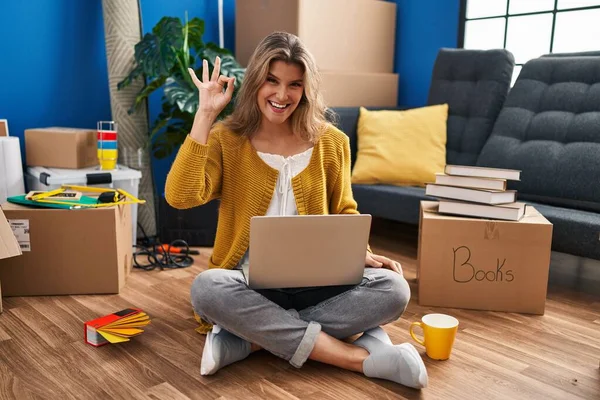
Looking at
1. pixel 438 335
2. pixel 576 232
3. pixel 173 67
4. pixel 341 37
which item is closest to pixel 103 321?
pixel 438 335

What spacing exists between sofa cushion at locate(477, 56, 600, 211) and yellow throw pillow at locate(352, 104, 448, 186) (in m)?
0.24

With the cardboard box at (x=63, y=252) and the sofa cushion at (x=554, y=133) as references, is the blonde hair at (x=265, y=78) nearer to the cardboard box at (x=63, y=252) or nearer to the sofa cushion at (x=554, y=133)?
the cardboard box at (x=63, y=252)

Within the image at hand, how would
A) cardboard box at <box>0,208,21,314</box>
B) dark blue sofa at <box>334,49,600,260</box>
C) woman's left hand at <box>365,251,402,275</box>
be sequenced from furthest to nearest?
dark blue sofa at <box>334,49,600,260</box>, cardboard box at <box>0,208,21,314</box>, woman's left hand at <box>365,251,402,275</box>

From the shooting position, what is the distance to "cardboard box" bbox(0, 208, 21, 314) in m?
1.89

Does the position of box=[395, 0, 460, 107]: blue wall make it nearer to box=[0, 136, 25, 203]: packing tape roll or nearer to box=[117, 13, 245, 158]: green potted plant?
box=[117, 13, 245, 158]: green potted plant

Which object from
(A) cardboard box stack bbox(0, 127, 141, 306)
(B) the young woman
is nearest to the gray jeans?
(B) the young woman

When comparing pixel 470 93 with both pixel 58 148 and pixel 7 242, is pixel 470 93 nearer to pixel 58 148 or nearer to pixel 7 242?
pixel 58 148

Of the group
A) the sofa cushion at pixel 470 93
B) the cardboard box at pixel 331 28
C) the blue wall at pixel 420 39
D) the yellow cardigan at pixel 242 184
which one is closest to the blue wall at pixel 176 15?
the cardboard box at pixel 331 28

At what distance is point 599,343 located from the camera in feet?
5.84

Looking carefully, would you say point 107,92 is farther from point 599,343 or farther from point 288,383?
point 599,343

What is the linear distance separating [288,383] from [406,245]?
5.21 feet

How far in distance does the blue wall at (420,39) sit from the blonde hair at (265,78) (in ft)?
6.25

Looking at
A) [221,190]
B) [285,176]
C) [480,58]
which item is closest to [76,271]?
[221,190]

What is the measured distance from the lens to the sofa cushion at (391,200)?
8.29 ft
